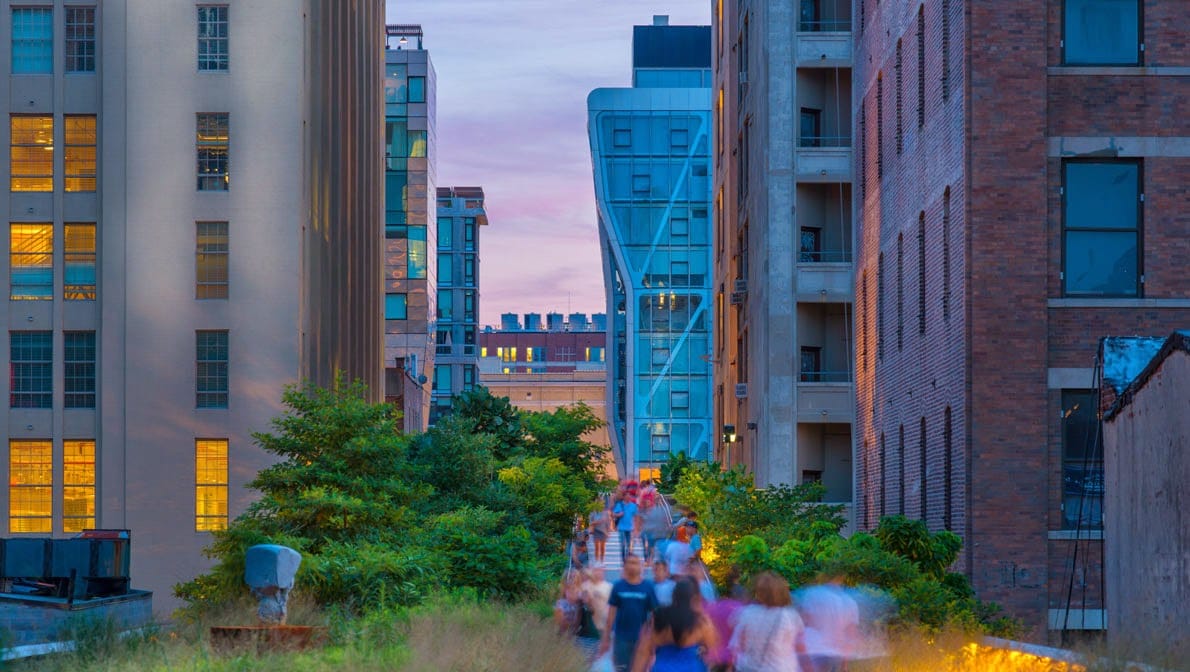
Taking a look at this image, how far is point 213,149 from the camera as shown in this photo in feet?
183

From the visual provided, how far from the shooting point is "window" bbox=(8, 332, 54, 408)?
183 feet

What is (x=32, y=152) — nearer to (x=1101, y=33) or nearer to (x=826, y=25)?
(x=826, y=25)

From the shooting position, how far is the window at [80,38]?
185 feet

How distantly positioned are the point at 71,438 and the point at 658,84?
99.8 m

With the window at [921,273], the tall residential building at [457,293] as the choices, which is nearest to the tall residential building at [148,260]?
the window at [921,273]

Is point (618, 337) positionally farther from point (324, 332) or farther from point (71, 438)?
point (71, 438)

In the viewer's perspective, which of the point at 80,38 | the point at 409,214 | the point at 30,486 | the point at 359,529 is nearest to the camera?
the point at 359,529

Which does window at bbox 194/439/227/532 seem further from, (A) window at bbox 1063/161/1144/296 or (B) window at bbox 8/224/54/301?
(A) window at bbox 1063/161/1144/296

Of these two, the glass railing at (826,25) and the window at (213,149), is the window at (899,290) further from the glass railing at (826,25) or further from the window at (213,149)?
the window at (213,149)

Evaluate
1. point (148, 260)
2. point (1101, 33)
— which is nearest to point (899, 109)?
point (1101, 33)

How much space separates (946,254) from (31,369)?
3782 centimetres

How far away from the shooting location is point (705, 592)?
20.6 m

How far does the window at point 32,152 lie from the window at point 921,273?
3525 cm

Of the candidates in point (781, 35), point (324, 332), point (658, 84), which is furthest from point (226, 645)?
point (658, 84)
